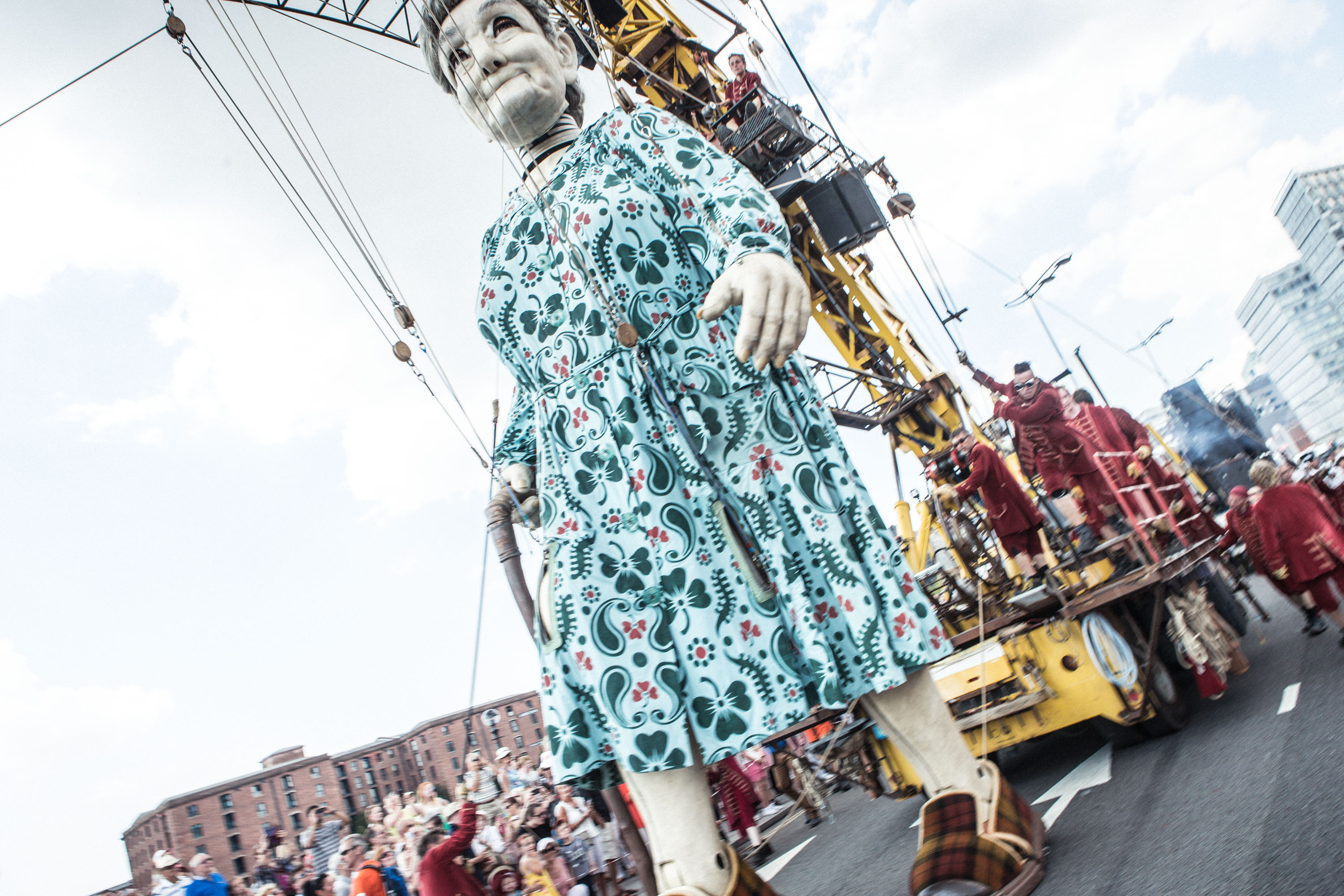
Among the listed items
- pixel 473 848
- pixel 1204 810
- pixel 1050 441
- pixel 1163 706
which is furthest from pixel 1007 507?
pixel 473 848

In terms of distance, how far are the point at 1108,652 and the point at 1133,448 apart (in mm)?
3466

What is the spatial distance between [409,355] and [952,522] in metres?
5.14

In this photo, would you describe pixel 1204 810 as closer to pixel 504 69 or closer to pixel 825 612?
pixel 825 612

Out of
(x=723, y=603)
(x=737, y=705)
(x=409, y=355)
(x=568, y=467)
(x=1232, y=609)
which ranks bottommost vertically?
(x=1232, y=609)

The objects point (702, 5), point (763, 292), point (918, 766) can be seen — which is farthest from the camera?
point (702, 5)

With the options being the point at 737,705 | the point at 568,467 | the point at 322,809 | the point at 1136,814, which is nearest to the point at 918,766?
the point at 737,705

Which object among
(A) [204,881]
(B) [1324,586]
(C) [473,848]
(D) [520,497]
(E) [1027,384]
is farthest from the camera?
(C) [473,848]

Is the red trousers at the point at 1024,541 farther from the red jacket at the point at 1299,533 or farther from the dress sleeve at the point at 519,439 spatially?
the dress sleeve at the point at 519,439

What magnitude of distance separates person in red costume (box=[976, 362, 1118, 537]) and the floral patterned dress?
15.1 feet

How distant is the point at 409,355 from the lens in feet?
6.77

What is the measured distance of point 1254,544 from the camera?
5.26 meters

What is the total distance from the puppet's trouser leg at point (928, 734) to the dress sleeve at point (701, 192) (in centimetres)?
82

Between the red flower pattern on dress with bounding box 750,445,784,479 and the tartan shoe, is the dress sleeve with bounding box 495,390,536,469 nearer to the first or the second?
the red flower pattern on dress with bounding box 750,445,784,479

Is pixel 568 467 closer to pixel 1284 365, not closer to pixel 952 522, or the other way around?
pixel 952 522
